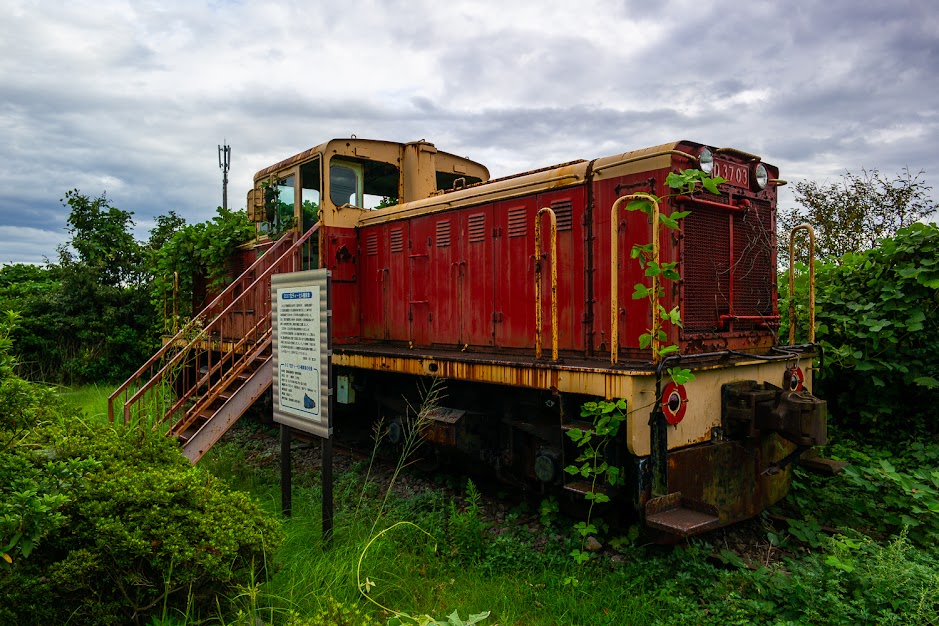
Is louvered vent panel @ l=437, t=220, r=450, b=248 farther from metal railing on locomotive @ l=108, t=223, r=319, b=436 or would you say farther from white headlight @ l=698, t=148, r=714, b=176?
white headlight @ l=698, t=148, r=714, b=176

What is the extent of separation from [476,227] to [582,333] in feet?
5.20

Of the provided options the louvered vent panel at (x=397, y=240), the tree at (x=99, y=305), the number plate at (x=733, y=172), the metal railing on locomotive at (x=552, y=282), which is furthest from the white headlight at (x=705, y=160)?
the tree at (x=99, y=305)

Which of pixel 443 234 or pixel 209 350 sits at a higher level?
pixel 443 234

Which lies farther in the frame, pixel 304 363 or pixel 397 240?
pixel 397 240

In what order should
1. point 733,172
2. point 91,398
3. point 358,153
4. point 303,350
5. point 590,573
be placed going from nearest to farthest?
point 590,573, point 303,350, point 733,172, point 358,153, point 91,398

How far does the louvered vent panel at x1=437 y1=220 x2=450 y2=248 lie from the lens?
248 inches

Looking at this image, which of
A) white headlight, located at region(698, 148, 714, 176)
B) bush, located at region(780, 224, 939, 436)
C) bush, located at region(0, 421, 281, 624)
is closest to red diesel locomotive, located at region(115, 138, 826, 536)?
white headlight, located at region(698, 148, 714, 176)

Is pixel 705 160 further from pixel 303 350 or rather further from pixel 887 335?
pixel 303 350

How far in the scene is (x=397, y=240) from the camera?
694cm

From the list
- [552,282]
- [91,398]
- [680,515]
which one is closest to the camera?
[680,515]

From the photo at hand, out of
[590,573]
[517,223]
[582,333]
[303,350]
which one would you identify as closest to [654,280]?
[582,333]

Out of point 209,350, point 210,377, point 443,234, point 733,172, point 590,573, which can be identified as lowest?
point 590,573

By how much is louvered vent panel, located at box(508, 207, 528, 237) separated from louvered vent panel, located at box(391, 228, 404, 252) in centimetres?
160

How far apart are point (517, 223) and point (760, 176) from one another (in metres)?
2.06
